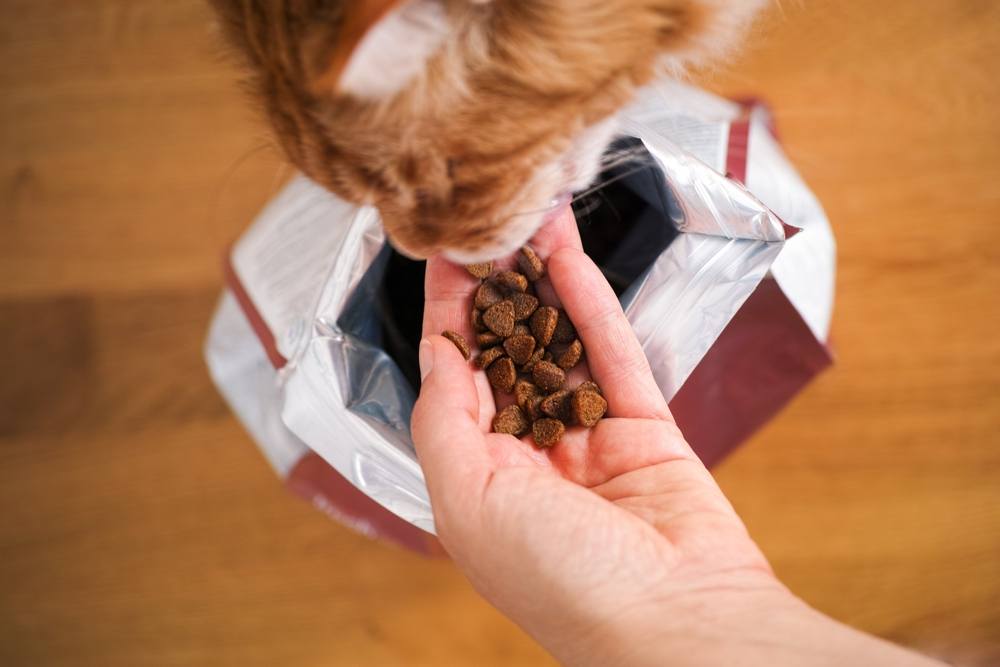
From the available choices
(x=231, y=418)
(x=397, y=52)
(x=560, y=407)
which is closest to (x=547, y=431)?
(x=560, y=407)

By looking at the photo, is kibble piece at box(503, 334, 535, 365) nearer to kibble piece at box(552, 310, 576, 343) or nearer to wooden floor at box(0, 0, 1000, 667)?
kibble piece at box(552, 310, 576, 343)

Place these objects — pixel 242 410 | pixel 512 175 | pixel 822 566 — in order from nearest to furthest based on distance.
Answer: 1. pixel 512 175
2. pixel 242 410
3. pixel 822 566

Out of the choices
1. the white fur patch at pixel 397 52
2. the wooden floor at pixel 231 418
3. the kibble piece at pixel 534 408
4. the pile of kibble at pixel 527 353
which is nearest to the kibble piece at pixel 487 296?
the pile of kibble at pixel 527 353

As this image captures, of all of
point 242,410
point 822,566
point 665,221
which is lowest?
point 242,410

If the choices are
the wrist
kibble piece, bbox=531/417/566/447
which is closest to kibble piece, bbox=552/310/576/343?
kibble piece, bbox=531/417/566/447

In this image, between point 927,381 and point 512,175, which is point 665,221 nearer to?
point 512,175

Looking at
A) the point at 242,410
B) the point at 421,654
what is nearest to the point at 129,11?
the point at 242,410

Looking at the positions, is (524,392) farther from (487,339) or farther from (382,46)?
(382,46)
